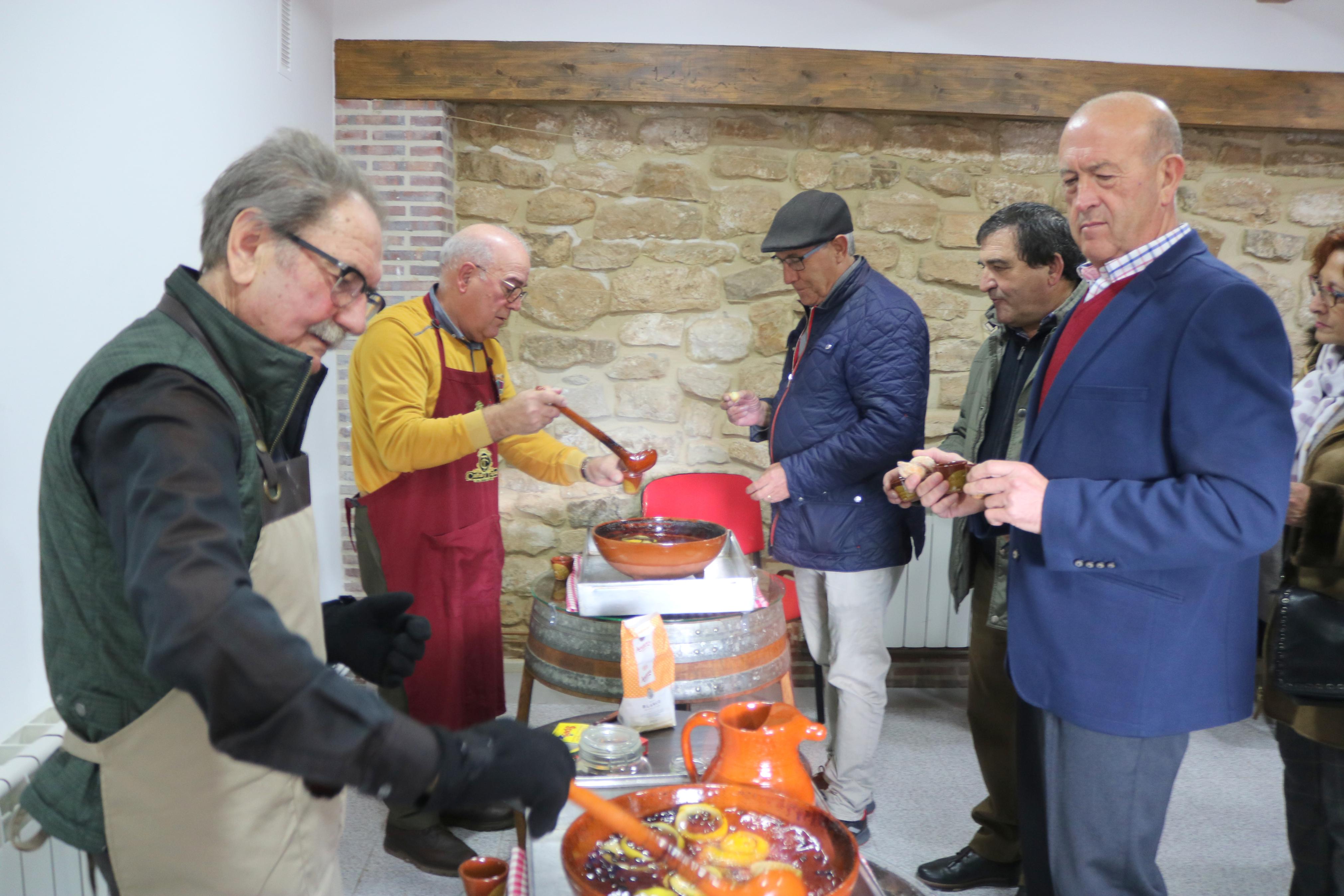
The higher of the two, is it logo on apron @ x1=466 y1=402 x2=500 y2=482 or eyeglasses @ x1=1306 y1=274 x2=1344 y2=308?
eyeglasses @ x1=1306 y1=274 x2=1344 y2=308

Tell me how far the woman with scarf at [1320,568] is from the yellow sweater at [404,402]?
1920 millimetres

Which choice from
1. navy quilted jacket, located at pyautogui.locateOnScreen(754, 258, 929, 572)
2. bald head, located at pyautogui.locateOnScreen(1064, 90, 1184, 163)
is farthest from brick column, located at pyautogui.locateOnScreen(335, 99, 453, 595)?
bald head, located at pyautogui.locateOnScreen(1064, 90, 1184, 163)

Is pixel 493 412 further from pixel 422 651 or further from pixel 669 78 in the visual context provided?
pixel 669 78

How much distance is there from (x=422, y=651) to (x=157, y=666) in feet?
2.19

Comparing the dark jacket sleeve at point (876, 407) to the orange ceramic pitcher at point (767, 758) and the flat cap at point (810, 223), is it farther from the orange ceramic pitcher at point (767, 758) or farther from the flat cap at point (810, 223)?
the orange ceramic pitcher at point (767, 758)

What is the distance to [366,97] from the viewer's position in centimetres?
372

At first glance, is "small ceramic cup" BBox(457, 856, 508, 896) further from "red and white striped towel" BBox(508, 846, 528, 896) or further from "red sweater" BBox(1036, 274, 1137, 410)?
"red sweater" BBox(1036, 274, 1137, 410)

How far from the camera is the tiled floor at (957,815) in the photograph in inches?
104

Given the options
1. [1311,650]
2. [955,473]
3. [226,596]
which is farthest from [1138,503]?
[226,596]

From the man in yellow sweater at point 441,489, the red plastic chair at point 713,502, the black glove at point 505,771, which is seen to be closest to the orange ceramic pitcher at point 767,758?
the black glove at point 505,771

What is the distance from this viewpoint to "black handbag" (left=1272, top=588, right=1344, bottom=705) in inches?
68.7

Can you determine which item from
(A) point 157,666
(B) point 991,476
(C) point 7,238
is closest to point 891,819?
(B) point 991,476

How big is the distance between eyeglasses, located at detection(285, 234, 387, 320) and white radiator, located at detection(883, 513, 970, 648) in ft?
10.2

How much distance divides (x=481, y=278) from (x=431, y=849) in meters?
1.69
